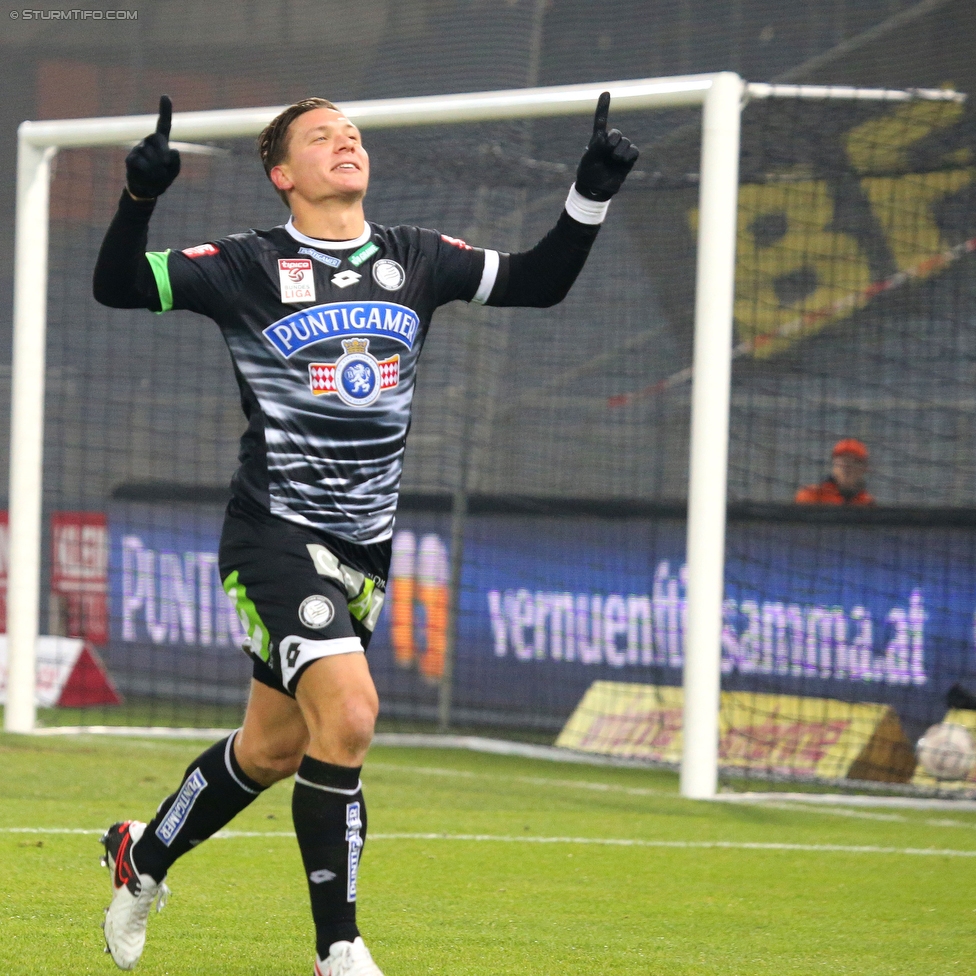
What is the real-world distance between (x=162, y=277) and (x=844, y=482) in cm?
648

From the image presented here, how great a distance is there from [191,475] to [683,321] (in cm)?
378

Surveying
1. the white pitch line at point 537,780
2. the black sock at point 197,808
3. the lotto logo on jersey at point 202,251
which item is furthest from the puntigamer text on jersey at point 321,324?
the white pitch line at point 537,780

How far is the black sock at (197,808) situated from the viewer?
3.71 metres

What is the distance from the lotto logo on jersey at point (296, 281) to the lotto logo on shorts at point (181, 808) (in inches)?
43.7

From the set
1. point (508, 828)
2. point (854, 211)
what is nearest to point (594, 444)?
point (854, 211)

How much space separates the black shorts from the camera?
341 cm

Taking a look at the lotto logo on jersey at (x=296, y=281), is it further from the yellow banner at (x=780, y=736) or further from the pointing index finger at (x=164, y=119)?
the yellow banner at (x=780, y=736)

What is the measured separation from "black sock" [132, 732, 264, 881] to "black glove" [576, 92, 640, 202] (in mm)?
1535

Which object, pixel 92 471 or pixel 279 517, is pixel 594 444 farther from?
pixel 279 517

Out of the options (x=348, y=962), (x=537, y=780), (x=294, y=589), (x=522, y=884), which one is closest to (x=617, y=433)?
(x=537, y=780)

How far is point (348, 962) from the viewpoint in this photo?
3234mm

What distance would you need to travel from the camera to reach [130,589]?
10.8m

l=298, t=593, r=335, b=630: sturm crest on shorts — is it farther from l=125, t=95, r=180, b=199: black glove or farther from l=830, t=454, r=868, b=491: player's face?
l=830, t=454, r=868, b=491: player's face

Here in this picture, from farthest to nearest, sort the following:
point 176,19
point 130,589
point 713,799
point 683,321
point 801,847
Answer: point 176,19, point 683,321, point 130,589, point 713,799, point 801,847
